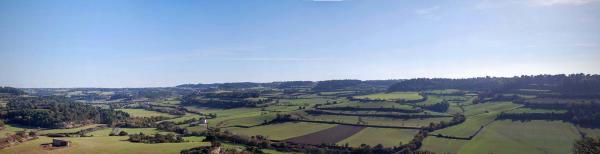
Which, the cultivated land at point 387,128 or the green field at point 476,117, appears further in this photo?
the green field at point 476,117

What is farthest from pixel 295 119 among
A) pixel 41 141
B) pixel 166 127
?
pixel 41 141

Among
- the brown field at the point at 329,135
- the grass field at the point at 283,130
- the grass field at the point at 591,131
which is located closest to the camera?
the grass field at the point at 591,131

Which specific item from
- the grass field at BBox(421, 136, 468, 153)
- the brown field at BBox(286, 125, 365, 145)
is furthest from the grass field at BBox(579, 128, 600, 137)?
the brown field at BBox(286, 125, 365, 145)

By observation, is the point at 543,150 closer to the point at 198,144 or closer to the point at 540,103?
the point at 540,103

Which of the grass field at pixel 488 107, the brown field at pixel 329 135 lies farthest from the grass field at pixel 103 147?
Answer: the grass field at pixel 488 107

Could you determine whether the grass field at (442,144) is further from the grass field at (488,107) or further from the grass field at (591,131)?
the grass field at (488,107)

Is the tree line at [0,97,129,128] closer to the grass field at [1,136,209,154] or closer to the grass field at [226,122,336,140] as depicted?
the grass field at [1,136,209,154]

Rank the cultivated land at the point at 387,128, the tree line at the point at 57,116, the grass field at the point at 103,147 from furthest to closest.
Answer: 1. the tree line at the point at 57,116
2. the cultivated land at the point at 387,128
3. the grass field at the point at 103,147
